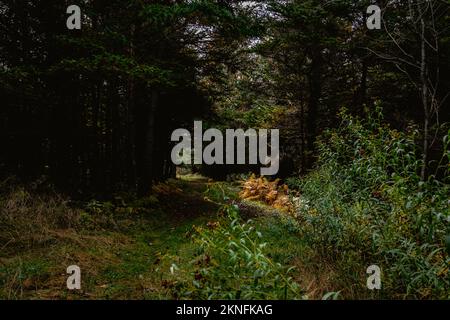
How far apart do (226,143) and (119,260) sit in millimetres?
14056

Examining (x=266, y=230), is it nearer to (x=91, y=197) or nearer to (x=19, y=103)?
(x=91, y=197)

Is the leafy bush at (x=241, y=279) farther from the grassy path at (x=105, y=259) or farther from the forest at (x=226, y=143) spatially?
the grassy path at (x=105, y=259)

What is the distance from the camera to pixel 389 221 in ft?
13.6

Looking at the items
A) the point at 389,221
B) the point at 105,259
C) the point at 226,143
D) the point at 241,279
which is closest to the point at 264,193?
the point at 226,143

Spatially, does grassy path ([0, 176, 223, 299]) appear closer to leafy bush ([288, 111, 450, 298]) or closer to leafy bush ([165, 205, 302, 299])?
leafy bush ([165, 205, 302, 299])

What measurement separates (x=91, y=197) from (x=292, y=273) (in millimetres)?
6919

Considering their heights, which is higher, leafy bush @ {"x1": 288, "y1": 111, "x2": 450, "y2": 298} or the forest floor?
leafy bush @ {"x1": 288, "y1": 111, "x2": 450, "y2": 298}

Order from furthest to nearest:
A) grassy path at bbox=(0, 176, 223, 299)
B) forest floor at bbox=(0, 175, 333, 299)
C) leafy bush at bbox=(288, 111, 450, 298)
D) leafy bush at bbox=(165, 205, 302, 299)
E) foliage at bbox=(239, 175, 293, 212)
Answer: foliage at bbox=(239, 175, 293, 212) → grassy path at bbox=(0, 176, 223, 299) → forest floor at bbox=(0, 175, 333, 299) → leafy bush at bbox=(288, 111, 450, 298) → leafy bush at bbox=(165, 205, 302, 299)

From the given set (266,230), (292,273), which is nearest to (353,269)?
(292,273)

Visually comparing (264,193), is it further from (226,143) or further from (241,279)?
(241,279)

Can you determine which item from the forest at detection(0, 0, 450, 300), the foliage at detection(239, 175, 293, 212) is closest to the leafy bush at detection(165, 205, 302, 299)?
the forest at detection(0, 0, 450, 300)

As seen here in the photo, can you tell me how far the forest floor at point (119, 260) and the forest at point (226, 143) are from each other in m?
0.04

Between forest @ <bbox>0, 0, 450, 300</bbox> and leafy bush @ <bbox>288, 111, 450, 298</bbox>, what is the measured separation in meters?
0.03

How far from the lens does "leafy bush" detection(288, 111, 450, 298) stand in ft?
11.4
